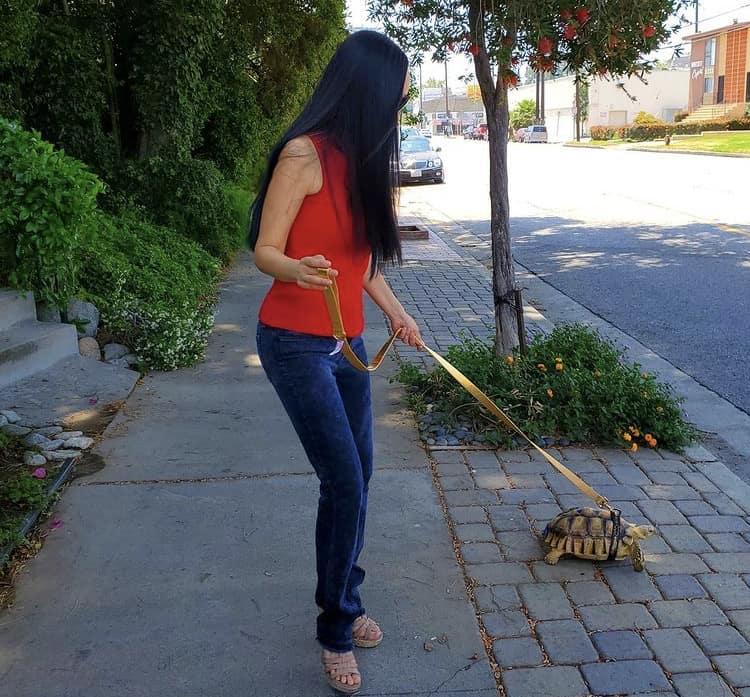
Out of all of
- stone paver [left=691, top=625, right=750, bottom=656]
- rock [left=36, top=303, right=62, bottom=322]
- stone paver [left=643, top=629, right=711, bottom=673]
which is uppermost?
rock [left=36, top=303, right=62, bottom=322]

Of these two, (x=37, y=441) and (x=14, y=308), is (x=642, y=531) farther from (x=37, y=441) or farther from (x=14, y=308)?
(x=14, y=308)

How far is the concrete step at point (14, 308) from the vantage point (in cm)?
580

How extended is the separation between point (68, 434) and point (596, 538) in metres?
3.05

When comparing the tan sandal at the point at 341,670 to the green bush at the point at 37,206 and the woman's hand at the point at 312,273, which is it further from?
the green bush at the point at 37,206

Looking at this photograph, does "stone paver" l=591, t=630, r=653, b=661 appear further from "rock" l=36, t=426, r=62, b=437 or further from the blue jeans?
"rock" l=36, t=426, r=62, b=437

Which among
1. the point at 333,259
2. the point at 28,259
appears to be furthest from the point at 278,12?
the point at 333,259

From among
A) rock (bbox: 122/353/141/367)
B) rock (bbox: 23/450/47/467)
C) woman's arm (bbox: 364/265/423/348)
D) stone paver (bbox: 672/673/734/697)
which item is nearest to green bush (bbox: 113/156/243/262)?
rock (bbox: 122/353/141/367)

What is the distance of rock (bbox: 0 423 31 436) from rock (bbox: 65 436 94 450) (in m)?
0.30

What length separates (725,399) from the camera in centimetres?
583

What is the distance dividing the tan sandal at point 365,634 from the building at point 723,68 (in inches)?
2392

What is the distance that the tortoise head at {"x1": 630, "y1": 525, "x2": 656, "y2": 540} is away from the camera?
11.1 feet

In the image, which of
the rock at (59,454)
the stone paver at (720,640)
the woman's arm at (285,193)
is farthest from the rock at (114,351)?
the stone paver at (720,640)

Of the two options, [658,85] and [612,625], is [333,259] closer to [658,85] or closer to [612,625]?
[612,625]

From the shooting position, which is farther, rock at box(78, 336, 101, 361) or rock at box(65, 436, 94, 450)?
rock at box(78, 336, 101, 361)
